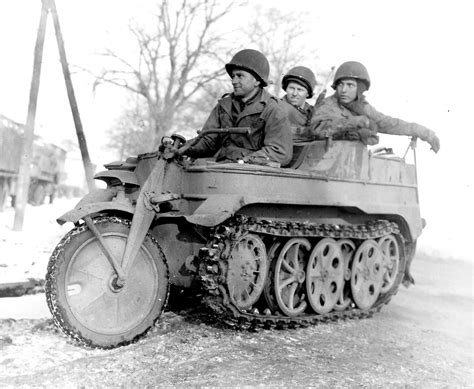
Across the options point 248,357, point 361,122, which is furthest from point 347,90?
point 248,357

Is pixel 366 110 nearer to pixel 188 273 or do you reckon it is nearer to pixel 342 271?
pixel 342 271

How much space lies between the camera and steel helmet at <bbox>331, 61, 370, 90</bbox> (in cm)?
720

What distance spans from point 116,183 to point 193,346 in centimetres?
211

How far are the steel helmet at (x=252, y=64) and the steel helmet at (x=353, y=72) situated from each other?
1.70 m

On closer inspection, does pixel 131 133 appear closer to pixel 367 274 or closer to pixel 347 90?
pixel 347 90

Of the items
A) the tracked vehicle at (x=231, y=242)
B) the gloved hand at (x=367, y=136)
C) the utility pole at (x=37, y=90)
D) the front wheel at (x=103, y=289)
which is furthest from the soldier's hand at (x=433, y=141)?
the utility pole at (x=37, y=90)

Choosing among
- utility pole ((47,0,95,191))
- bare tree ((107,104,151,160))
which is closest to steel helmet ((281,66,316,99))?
utility pole ((47,0,95,191))

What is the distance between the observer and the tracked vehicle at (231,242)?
4.62 metres

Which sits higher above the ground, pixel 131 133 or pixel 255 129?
pixel 131 133

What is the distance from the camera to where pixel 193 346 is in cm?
473

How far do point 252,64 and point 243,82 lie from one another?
0.21 metres

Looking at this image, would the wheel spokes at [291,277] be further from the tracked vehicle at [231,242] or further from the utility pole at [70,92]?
the utility pole at [70,92]

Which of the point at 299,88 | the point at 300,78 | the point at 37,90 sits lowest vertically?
the point at 299,88

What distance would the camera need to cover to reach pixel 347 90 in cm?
725
